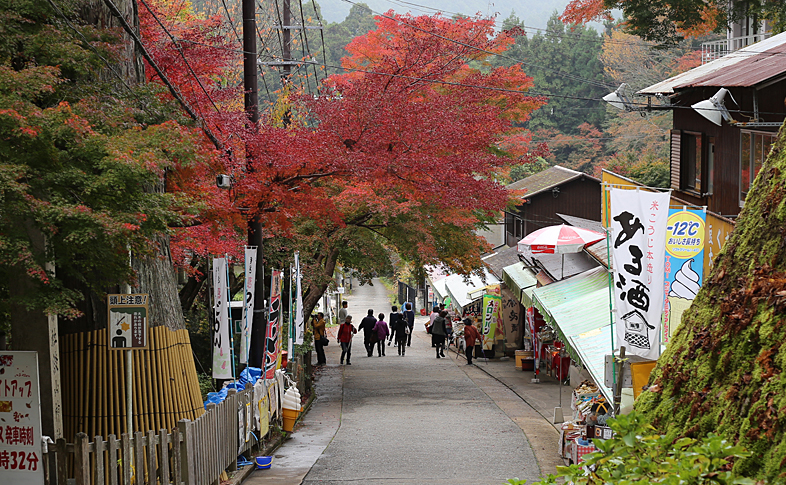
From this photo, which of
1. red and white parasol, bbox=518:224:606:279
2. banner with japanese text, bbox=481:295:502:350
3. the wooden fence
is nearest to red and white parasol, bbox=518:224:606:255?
red and white parasol, bbox=518:224:606:279

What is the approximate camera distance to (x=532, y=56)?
60031mm

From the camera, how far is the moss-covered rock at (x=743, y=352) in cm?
372

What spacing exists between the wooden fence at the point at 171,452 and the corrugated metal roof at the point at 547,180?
2419cm

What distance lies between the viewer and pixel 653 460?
364 centimetres

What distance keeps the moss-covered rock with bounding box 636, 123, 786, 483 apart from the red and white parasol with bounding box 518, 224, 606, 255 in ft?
38.8

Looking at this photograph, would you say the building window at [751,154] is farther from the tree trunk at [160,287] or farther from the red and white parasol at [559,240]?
the tree trunk at [160,287]

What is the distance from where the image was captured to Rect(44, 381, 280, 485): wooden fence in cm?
705

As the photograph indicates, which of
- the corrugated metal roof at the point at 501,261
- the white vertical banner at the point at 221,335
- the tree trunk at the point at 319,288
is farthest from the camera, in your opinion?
the corrugated metal roof at the point at 501,261

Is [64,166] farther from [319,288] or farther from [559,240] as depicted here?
[319,288]

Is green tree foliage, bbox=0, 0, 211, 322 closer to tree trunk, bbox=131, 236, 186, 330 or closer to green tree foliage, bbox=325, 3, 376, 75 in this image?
tree trunk, bbox=131, 236, 186, 330

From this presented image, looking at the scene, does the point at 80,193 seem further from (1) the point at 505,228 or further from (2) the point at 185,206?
(1) the point at 505,228

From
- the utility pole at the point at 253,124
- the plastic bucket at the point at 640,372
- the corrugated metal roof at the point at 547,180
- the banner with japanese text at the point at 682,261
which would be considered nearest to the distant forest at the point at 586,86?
the corrugated metal roof at the point at 547,180

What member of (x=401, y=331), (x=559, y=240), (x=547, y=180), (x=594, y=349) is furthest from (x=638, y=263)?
(x=547, y=180)

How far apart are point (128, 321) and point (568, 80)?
52.6 meters
